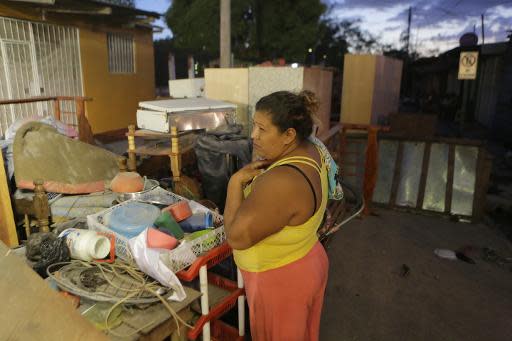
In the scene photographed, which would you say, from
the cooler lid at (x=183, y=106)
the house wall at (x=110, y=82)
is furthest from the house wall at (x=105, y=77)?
the cooler lid at (x=183, y=106)

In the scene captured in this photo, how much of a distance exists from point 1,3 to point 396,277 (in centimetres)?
829

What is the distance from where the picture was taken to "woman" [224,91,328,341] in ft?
4.93

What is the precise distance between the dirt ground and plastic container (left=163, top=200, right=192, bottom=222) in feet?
5.41

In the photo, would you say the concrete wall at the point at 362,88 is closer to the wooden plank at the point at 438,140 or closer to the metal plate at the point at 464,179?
the wooden plank at the point at 438,140

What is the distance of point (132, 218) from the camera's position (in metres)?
2.25

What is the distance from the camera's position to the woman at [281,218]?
1.50 m

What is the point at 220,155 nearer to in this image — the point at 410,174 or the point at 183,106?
the point at 183,106

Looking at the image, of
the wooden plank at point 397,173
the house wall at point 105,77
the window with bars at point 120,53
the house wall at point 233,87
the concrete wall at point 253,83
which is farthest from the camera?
the window with bars at point 120,53

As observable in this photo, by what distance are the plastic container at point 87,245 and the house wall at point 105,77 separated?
740 centimetres

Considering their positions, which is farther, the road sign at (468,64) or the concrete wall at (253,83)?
the road sign at (468,64)

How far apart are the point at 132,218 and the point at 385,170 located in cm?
488

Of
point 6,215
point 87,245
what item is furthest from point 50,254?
point 6,215

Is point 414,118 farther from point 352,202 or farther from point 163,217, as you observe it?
point 163,217

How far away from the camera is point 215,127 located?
4.12 metres
